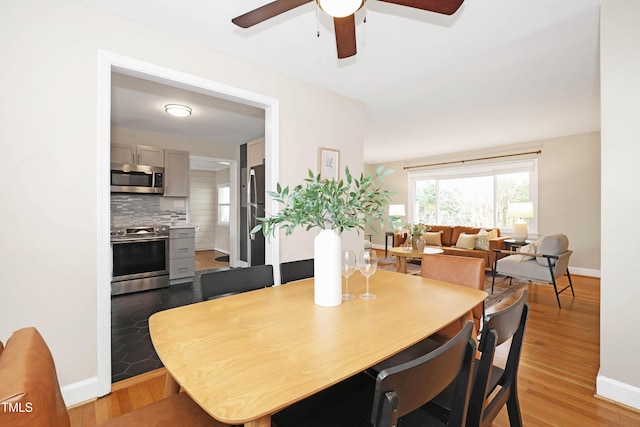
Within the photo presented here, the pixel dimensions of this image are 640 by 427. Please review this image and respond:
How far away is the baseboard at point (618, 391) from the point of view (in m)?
1.74

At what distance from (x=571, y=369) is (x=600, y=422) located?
613 millimetres

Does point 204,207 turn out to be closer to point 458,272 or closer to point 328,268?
point 458,272

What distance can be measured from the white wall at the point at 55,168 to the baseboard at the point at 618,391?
3.18m

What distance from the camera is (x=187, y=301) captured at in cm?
375

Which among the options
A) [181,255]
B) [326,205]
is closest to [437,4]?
[326,205]

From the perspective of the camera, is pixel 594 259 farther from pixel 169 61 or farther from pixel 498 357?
pixel 169 61

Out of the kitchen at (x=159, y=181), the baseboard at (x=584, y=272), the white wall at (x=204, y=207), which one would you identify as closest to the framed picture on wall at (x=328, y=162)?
the kitchen at (x=159, y=181)

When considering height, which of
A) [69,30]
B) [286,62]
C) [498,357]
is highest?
[286,62]

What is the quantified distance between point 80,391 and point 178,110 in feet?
9.99

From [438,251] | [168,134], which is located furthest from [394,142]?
[168,134]

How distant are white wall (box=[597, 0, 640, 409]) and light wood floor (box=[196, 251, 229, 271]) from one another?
5735 mm

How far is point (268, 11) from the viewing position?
148cm

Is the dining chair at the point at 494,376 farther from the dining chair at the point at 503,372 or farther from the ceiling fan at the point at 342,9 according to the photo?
the ceiling fan at the point at 342,9

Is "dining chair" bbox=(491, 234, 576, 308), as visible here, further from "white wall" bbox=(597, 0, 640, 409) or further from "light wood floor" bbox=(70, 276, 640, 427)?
"white wall" bbox=(597, 0, 640, 409)
